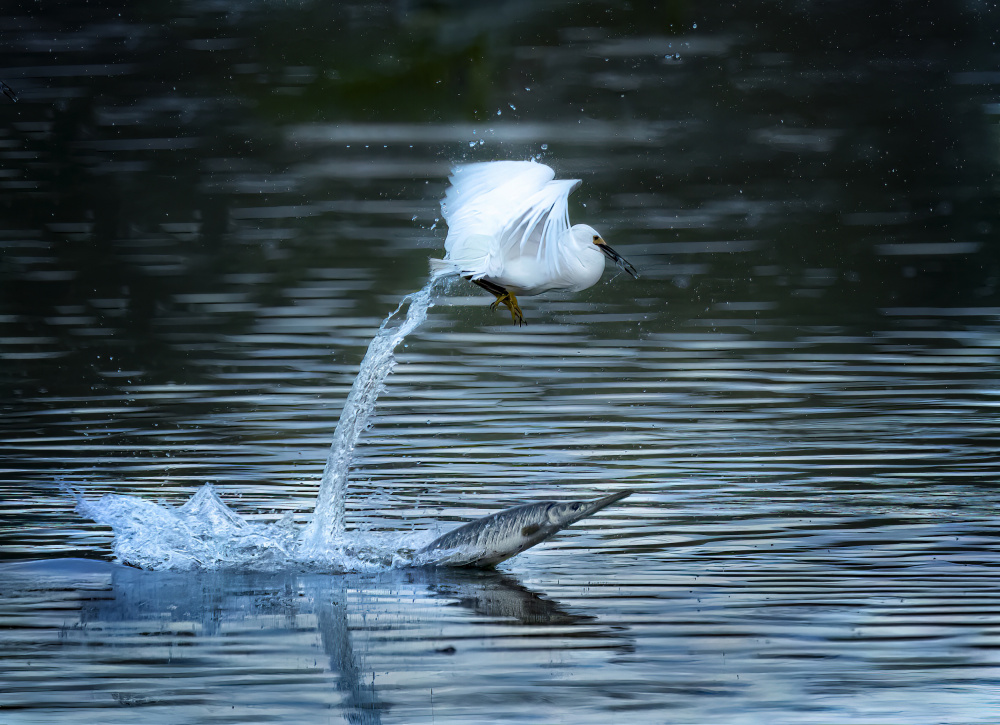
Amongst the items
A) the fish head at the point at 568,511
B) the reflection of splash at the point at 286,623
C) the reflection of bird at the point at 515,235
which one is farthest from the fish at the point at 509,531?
the reflection of bird at the point at 515,235

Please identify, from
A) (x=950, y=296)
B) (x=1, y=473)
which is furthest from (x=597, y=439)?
(x=950, y=296)

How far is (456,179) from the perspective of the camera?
1127 centimetres

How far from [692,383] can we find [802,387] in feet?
Result: 3.26

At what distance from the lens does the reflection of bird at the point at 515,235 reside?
416 inches

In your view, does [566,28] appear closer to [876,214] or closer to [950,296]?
[876,214]

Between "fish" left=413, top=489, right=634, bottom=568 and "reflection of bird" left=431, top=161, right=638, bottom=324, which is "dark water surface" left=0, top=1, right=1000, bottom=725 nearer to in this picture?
"fish" left=413, top=489, right=634, bottom=568

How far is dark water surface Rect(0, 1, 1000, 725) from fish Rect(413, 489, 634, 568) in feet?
0.51

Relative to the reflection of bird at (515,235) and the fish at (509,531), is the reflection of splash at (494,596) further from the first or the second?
the reflection of bird at (515,235)

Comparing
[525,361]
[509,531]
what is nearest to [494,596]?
[509,531]

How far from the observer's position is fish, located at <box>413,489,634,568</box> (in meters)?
9.99

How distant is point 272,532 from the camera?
10.6 meters

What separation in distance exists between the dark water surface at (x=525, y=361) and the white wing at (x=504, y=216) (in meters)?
1.77

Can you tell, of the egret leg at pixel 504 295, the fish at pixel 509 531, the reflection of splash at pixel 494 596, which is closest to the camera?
the reflection of splash at pixel 494 596

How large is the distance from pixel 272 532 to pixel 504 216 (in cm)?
243
